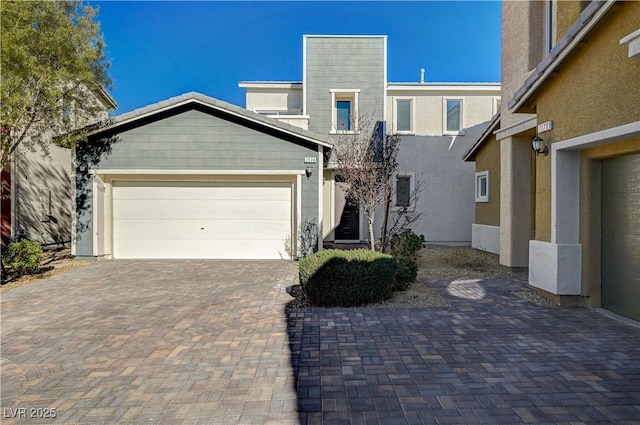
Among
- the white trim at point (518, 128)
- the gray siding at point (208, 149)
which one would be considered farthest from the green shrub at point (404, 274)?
the white trim at point (518, 128)

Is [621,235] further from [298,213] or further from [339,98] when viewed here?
[339,98]

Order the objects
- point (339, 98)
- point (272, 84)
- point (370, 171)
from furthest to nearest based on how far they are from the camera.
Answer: point (272, 84)
point (339, 98)
point (370, 171)

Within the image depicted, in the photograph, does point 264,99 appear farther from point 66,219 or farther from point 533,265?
point 533,265

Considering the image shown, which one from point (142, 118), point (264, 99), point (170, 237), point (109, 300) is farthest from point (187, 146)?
point (264, 99)

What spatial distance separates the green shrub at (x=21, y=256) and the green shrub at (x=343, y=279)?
6.86 metres

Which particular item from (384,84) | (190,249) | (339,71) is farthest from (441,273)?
(339,71)

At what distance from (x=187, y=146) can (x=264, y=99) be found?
6659 millimetres

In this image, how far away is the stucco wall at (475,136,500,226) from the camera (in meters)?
10.8

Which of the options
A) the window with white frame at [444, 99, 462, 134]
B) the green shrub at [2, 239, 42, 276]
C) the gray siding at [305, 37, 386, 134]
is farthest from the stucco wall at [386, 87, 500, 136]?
the green shrub at [2, 239, 42, 276]

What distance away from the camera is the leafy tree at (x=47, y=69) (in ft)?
22.8

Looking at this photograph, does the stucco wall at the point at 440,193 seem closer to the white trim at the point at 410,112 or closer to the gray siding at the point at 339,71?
the white trim at the point at 410,112

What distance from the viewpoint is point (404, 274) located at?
6.64m

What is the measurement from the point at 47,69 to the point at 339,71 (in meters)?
A: 10.2

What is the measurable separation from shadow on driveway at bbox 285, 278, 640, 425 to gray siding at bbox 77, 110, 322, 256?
561 cm
